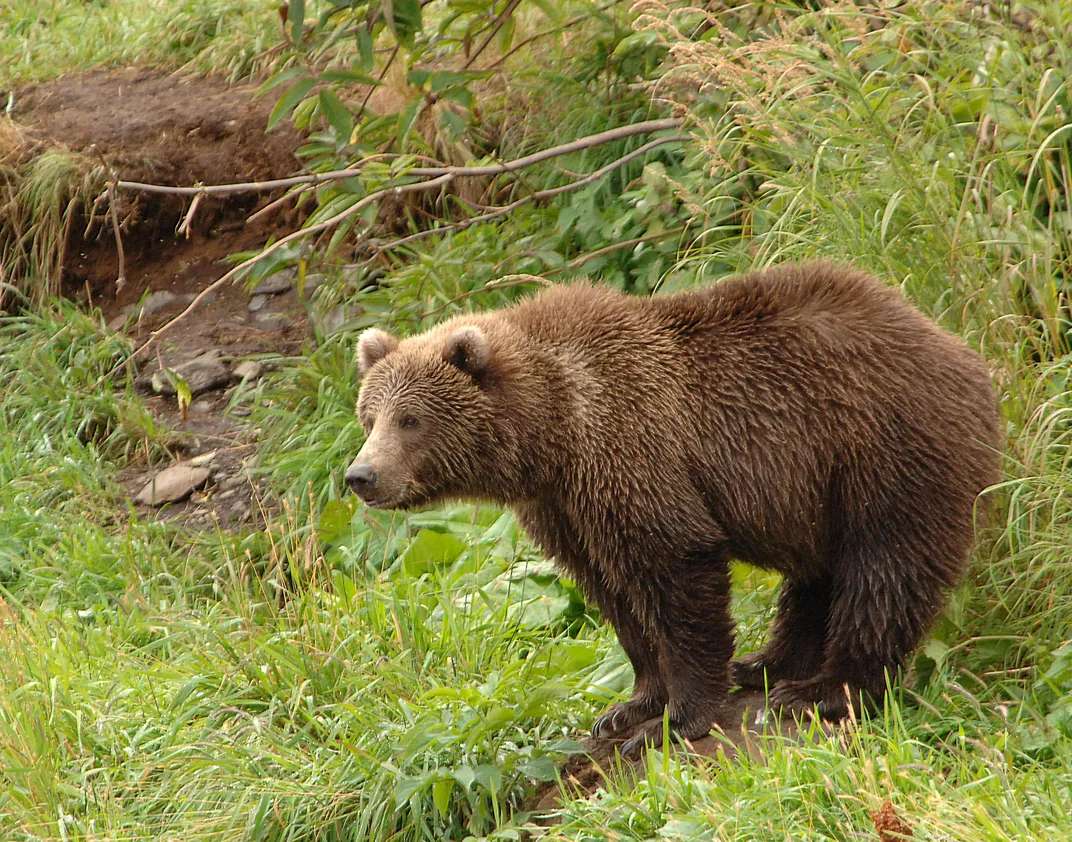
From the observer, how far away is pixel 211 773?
4.58 meters

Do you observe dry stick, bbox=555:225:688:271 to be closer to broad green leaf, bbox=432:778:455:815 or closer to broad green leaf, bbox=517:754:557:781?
broad green leaf, bbox=517:754:557:781

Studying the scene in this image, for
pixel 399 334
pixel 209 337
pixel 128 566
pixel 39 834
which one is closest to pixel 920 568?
pixel 39 834

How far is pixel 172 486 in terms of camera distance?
780 centimetres

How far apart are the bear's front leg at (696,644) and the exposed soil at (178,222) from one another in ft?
15.1

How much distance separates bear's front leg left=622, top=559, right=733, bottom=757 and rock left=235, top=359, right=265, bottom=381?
15.2ft

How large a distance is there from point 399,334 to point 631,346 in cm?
291

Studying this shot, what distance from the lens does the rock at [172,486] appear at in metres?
7.75

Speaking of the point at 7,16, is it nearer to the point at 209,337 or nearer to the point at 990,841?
the point at 209,337

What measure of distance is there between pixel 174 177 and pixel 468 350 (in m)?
5.39

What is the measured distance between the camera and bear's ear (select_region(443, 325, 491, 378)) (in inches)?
177

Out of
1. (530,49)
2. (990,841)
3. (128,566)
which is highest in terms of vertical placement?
(530,49)

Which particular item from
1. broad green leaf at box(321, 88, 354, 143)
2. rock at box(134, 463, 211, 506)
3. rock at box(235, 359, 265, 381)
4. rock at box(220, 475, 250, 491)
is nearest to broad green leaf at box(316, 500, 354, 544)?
rock at box(220, 475, 250, 491)

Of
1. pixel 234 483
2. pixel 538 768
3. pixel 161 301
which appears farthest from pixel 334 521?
pixel 161 301

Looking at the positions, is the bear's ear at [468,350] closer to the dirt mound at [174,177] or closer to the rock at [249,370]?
the rock at [249,370]
